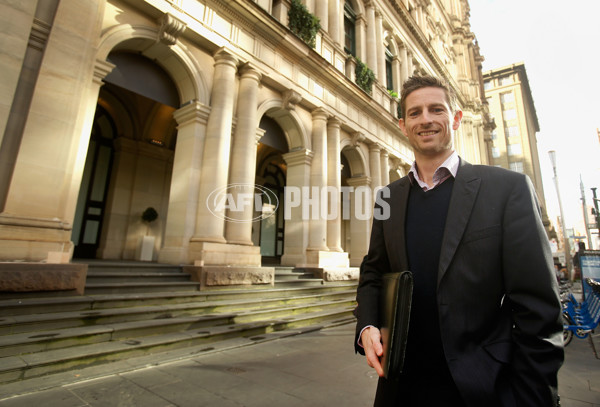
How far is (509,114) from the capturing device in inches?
2534

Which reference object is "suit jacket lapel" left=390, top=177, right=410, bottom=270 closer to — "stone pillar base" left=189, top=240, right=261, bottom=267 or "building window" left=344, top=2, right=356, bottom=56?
"stone pillar base" left=189, top=240, right=261, bottom=267

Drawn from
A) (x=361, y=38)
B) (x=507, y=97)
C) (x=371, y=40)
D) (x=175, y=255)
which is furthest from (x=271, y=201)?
(x=507, y=97)

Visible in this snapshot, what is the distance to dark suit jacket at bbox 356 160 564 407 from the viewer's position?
43.8 inches

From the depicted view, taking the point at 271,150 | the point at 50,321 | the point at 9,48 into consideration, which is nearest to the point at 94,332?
the point at 50,321

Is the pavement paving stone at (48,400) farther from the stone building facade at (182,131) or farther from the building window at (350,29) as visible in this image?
the building window at (350,29)

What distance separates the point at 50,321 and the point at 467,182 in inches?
236

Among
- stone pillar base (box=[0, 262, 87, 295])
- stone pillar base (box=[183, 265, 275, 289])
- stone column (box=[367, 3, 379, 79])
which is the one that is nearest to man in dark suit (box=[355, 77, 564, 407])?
stone pillar base (box=[0, 262, 87, 295])

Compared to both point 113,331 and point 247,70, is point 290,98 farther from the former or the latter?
point 113,331

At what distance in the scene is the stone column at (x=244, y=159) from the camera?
9.29 meters

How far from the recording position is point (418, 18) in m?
25.7

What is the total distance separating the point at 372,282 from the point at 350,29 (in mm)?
19598

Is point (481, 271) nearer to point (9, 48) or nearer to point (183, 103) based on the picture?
point (9, 48)

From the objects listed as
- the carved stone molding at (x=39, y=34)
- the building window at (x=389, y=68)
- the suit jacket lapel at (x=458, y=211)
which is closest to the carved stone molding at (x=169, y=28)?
the carved stone molding at (x=39, y=34)

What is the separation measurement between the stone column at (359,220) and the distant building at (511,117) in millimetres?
56220
